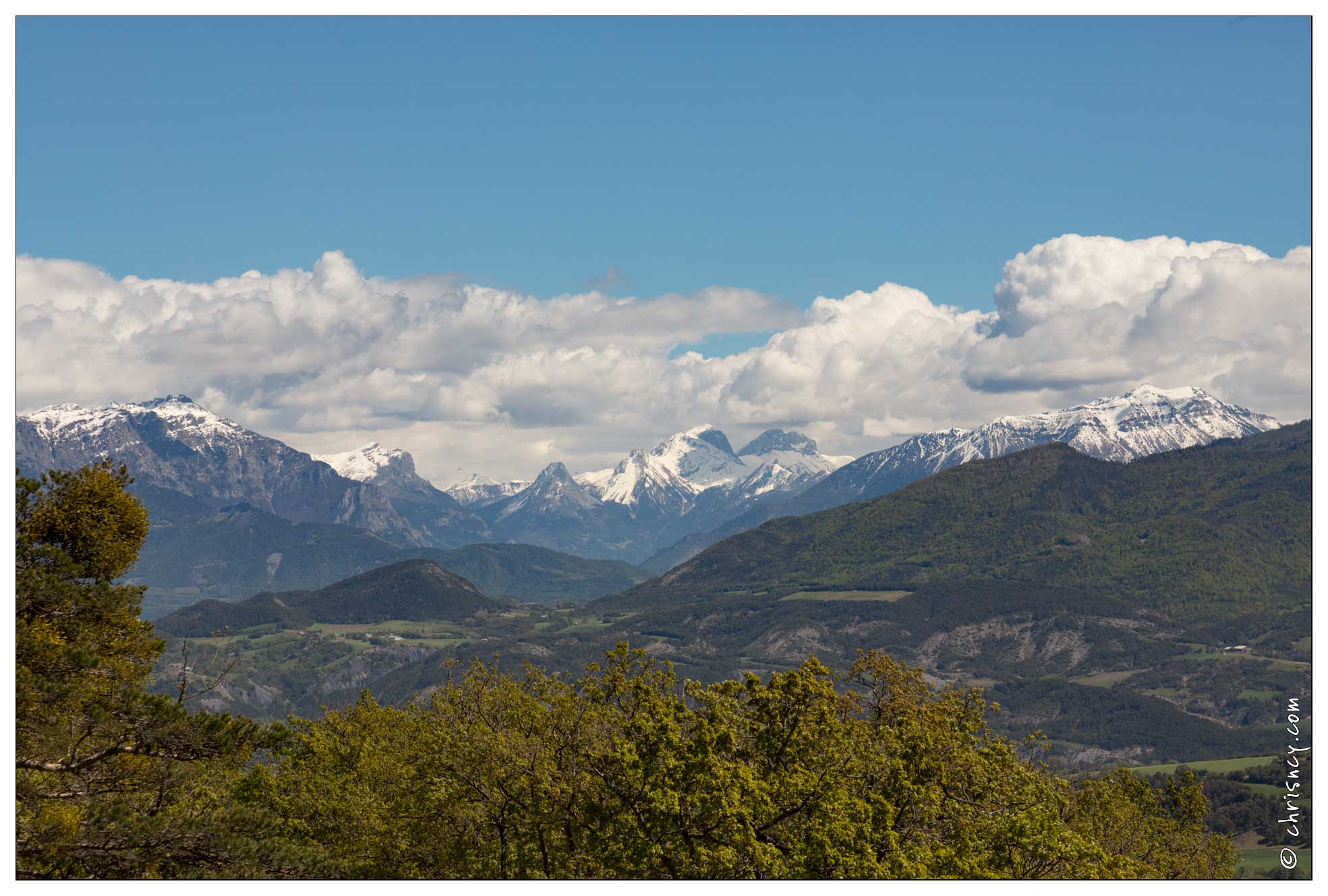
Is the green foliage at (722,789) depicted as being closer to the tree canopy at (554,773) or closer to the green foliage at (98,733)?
the tree canopy at (554,773)

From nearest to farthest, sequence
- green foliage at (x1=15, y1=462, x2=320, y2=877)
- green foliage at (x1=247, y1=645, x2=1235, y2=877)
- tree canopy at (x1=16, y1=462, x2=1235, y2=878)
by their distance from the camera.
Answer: green foliage at (x1=15, y1=462, x2=320, y2=877)
tree canopy at (x1=16, y1=462, x2=1235, y2=878)
green foliage at (x1=247, y1=645, x2=1235, y2=877)

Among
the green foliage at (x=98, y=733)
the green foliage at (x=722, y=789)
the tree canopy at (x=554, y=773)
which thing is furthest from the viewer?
the green foliage at (x=722, y=789)

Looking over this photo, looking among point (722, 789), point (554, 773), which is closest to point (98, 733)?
point (554, 773)

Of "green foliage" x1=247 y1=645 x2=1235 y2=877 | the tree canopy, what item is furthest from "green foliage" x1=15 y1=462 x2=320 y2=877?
"green foliage" x1=247 y1=645 x2=1235 y2=877

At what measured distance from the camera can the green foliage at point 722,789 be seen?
37938mm

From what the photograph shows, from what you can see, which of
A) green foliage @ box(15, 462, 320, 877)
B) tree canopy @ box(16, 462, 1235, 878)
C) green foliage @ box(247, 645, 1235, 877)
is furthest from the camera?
green foliage @ box(247, 645, 1235, 877)

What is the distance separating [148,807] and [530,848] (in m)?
16.0

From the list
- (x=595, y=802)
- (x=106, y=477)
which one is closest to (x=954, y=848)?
(x=595, y=802)

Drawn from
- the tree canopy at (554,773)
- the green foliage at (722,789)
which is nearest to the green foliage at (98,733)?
the tree canopy at (554,773)

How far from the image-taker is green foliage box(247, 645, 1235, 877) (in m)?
37.9

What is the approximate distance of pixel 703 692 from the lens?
43.7 meters

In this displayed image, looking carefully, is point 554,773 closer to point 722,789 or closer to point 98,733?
point 722,789

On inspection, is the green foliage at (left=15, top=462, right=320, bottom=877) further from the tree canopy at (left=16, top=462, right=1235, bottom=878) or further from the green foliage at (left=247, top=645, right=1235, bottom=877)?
the green foliage at (left=247, top=645, right=1235, bottom=877)

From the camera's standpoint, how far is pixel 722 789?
37.9 meters
